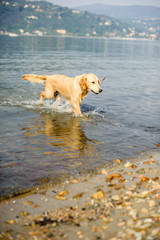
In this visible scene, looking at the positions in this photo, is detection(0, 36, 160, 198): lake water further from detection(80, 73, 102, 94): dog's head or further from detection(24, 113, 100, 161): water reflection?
detection(80, 73, 102, 94): dog's head

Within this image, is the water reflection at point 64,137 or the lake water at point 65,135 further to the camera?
the water reflection at point 64,137

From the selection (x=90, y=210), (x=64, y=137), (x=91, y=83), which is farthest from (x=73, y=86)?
(x=90, y=210)

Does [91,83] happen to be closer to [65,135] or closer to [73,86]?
[73,86]

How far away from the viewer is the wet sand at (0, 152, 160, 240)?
3.08 metres

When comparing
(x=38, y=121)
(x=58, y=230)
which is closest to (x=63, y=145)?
(x=38, y=121)

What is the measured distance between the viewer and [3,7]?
194 m

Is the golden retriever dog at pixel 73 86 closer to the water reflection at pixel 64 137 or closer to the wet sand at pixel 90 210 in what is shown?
the water reflection at pixel 64 137

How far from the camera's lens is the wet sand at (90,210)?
308 cm

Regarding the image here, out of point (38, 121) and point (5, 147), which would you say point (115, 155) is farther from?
point (38, 121)

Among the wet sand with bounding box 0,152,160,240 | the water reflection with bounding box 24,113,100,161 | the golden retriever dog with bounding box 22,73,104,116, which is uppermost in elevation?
the golden retriever dog with bounding box 22,73,104,116

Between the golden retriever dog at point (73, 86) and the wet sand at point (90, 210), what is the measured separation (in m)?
3.94

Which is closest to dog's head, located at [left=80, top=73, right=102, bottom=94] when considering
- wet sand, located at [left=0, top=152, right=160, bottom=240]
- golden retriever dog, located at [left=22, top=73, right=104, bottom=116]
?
golden retriever dog, located at [left=22, top=73, right=104, bottom=116]

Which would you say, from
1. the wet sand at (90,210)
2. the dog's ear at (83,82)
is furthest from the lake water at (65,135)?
the dog's ear at (83,82)

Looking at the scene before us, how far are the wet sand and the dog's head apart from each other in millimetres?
3729
